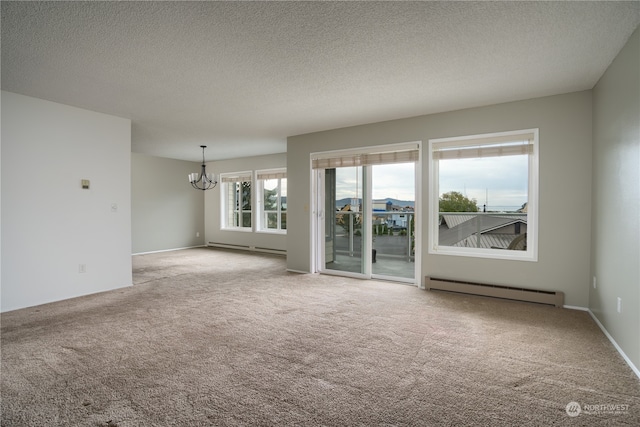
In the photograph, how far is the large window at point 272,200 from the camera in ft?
25.5

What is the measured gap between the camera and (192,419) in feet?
5.67

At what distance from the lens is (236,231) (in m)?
8.54

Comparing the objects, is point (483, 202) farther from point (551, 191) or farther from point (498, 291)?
point (498, 291)

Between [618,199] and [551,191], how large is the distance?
108cm

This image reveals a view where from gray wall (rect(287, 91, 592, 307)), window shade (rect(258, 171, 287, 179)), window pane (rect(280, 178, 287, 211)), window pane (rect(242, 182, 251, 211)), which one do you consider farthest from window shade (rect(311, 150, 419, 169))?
window pane (rect(242, 182, 251, 211))

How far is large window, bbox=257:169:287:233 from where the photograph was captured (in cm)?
779

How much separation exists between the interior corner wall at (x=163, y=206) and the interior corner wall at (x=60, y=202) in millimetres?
3409

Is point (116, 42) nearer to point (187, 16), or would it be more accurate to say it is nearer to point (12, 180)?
point (187, 16)

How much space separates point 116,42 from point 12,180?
2361 millimetres

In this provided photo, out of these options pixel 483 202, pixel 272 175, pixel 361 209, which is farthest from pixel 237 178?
pixel 483 202

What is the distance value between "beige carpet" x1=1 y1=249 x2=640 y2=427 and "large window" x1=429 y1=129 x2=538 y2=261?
2.50ft
